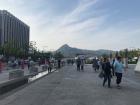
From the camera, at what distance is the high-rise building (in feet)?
516

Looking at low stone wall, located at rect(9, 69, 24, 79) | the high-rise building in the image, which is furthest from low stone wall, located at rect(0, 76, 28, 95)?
the high-rise building

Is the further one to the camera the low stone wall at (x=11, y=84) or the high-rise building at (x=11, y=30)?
the high-rise building at (x=11, y=30)

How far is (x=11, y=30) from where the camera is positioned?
171625 mm

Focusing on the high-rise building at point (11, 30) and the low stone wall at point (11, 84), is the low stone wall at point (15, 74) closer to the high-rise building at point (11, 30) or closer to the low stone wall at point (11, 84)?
the low stone wall at point (11, 84)

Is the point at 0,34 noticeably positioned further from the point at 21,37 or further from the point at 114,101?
the point at 114,101

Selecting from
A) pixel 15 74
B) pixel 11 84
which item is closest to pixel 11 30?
pixel 15 74

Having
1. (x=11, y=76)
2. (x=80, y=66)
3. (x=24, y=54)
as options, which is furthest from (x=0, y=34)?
(x=11, y=76)

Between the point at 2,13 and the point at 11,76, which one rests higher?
the point at 2,13

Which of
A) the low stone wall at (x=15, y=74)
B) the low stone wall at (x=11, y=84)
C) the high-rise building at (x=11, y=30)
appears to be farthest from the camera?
the high-rise building at (x=11, y=30)

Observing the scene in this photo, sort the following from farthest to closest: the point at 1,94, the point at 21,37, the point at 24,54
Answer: the point at 21,37
the point at 24,54
the point at 1,94

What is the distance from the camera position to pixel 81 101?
13.8 metres

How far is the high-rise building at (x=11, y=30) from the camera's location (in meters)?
157

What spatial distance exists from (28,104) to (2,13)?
147m

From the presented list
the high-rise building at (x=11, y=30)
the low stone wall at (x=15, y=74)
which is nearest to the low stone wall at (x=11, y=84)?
the low stone wall at (x=15, y=74)
